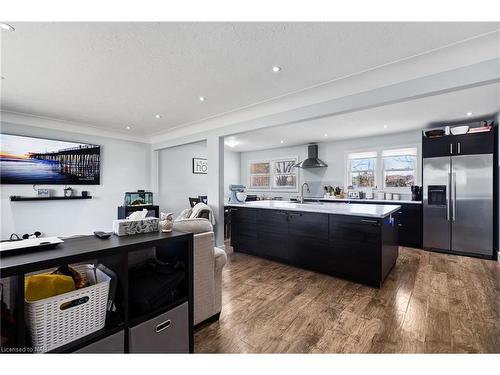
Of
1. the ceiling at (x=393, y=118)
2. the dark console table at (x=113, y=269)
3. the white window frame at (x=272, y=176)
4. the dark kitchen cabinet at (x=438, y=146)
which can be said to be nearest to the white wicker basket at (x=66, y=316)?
the dark console table at (x=113, y=269)

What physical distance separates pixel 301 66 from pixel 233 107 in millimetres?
1507

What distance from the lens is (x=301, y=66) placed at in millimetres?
2471

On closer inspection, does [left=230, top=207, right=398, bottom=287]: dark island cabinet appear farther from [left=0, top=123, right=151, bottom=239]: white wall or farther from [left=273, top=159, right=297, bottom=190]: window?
[left=273, top=159, right=297, bottom=190]: window

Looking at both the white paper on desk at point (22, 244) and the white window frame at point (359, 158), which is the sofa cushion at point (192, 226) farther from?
the white window frame at point (359, 158)

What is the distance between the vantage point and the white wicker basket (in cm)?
98

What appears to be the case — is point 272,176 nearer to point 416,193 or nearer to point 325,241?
point 416,193

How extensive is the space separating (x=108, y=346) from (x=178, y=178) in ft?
17.7

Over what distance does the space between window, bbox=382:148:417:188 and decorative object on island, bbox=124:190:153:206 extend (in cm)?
547

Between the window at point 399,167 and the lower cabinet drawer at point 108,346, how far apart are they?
5.85 meters

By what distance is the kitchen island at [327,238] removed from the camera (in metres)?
2.84

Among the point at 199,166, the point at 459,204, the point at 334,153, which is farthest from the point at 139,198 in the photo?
the point at 459,204
